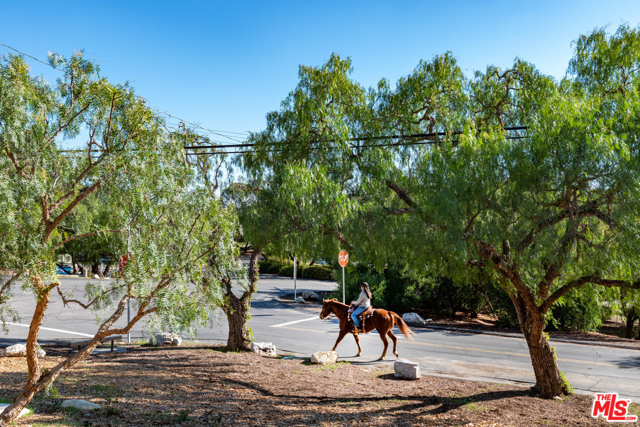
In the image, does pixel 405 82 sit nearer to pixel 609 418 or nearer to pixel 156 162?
pixel 156 162

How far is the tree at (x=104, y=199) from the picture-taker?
5047 millimetres

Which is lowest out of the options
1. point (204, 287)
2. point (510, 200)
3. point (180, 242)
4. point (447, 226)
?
point (204, 287)

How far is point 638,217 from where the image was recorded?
19.9ft

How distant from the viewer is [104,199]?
5801mm

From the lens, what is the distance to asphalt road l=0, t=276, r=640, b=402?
11.0 metres

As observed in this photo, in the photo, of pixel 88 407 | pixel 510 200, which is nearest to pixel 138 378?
pixel 88 407

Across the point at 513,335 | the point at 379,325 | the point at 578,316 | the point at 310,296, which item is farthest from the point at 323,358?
the point at 310,296

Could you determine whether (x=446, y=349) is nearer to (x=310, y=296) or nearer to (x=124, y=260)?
(x=124, y=260)

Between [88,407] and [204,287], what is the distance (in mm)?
2946

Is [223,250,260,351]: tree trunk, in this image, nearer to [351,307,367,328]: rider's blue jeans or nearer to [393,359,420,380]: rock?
[351,307,367,328]: rider's blue jeans

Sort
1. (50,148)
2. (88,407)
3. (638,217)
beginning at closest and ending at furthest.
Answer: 1. (50,148)
2. (638,217)
3. (88,407)

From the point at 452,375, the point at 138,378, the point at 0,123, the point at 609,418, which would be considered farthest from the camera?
the point at 452,375

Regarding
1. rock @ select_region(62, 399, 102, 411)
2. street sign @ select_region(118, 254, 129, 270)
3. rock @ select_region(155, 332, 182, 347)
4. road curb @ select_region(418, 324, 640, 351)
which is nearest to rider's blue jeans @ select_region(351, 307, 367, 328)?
rock @ select_region(155, 332, 182, 347)

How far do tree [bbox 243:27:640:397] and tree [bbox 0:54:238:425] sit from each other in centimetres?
305
